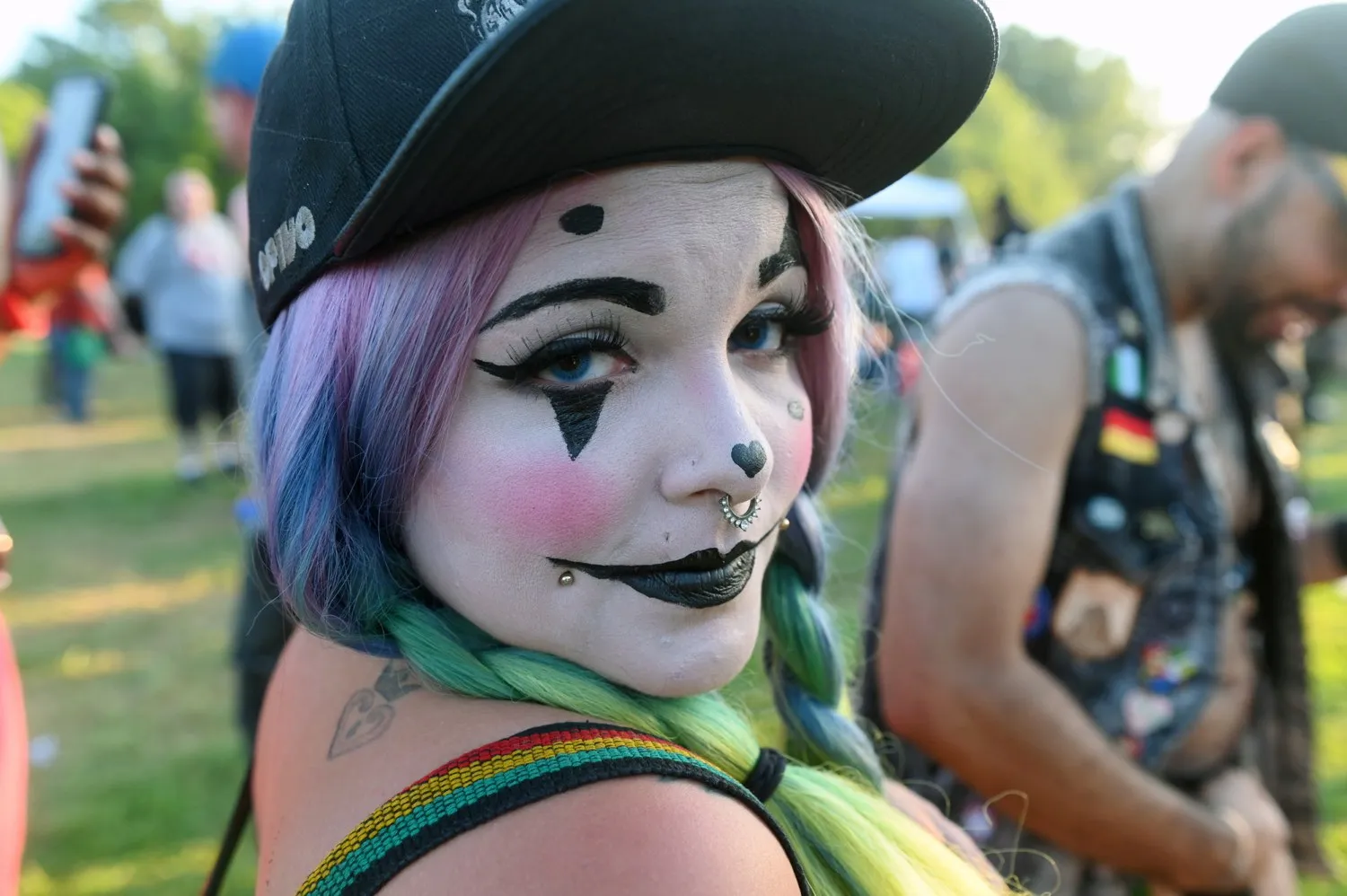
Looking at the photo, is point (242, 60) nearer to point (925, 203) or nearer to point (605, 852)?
point (605, 852)

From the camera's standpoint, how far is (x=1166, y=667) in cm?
185

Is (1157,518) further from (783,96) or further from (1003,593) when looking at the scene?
(783,96)

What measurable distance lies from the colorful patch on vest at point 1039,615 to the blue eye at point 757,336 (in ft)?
3.28

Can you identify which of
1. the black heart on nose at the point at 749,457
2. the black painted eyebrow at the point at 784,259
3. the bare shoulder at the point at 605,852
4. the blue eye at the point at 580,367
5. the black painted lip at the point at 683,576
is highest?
the black painted eyebrow at the point at 784,259

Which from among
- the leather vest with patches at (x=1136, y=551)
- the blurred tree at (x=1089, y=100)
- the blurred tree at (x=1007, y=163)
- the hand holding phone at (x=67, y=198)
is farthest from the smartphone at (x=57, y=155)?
the blurred tree at (x=1089, y=100)

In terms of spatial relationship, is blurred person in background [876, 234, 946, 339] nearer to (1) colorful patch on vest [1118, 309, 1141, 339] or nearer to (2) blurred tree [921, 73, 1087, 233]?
(1) colorful patch on vest [1118, 309, 1141, 339]

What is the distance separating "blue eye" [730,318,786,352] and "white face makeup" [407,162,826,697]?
2.7 inches

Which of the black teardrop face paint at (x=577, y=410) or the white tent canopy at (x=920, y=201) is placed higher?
the black teardrop face paint at (x=577, y=410)

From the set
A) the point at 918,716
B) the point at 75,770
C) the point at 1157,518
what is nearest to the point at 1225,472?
the point at 1157,518

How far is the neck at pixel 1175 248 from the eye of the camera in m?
1.88

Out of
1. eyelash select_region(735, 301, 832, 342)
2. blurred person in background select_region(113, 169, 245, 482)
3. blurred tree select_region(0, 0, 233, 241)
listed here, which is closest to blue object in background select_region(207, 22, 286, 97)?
eyelash select_region(735, 301, 832, 342)

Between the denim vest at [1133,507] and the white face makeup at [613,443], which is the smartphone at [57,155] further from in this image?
the denim vest at [1133,507]

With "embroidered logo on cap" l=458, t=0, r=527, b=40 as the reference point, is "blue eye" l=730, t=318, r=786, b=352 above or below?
below

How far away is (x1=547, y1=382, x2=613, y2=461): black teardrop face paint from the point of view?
3.03ft
